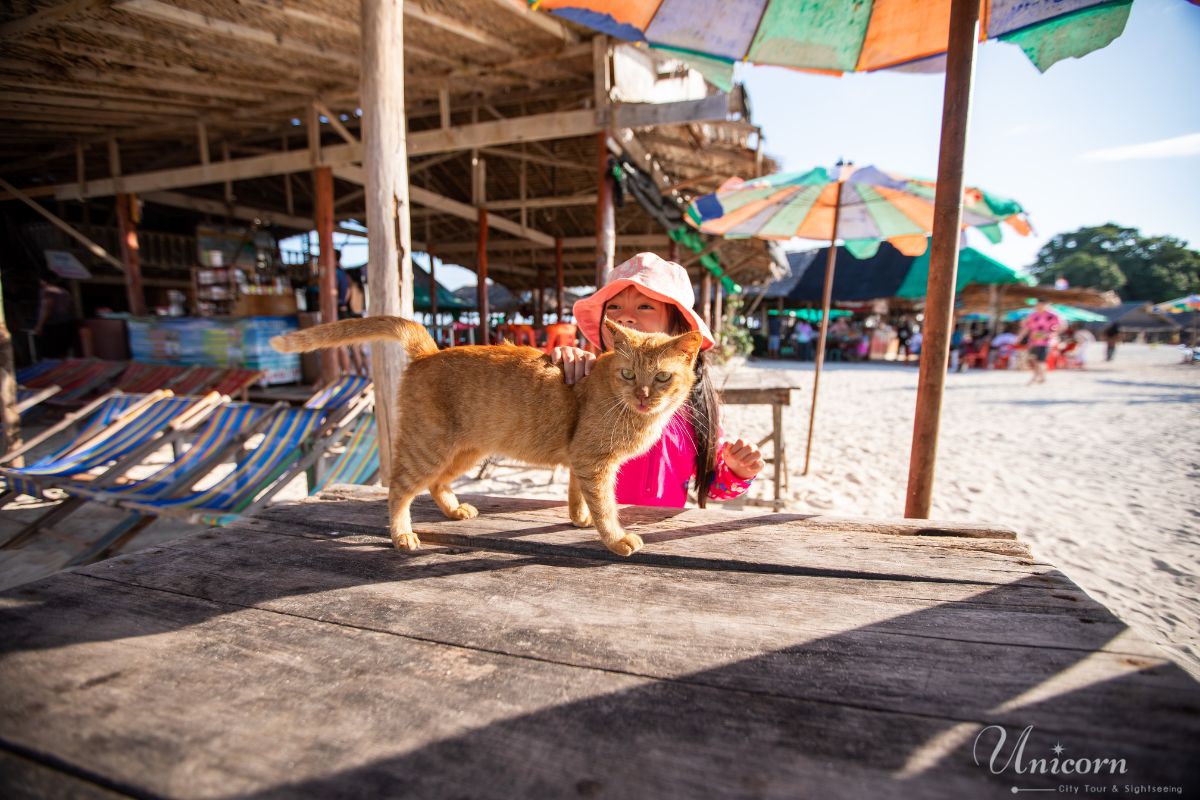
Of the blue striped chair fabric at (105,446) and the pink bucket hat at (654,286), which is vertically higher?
the pink bucket hat at (654,286)

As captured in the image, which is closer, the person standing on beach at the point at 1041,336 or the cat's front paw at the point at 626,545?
the cat's front paw at the point at 626,545

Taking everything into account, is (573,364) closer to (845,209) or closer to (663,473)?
(663,473)

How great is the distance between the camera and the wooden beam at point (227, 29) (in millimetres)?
4207

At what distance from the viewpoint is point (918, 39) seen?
7.80ft

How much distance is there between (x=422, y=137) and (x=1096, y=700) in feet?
25.2

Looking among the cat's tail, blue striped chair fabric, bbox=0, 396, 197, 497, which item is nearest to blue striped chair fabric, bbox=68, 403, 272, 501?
blue striped chair fabric, bbox=0, 396, 197, 497

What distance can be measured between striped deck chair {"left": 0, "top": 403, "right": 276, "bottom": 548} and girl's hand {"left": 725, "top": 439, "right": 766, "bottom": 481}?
3.69 meters

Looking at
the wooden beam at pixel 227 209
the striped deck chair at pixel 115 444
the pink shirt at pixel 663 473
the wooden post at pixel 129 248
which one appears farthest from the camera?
the wooden beam at pixel 227 209

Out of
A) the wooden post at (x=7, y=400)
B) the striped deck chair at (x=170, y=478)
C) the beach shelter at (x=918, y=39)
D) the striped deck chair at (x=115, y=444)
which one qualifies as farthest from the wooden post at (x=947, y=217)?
the wooden post at (x=7, y=400)

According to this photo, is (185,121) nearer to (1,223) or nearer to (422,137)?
(422,137)

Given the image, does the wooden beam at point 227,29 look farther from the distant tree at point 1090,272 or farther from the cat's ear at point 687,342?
the distant tree at point 1090,272

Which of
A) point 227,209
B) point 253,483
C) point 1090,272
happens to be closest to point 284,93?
point 253,483

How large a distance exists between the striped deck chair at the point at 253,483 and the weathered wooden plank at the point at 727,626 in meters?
1.99

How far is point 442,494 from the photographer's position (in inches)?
80.4
